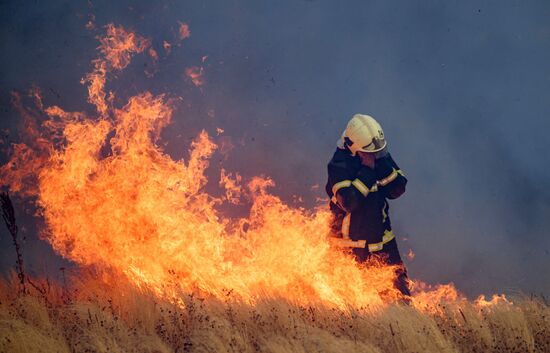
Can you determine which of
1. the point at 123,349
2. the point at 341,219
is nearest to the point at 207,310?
the point at 123,349

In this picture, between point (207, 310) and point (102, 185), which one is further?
point (102, 185)

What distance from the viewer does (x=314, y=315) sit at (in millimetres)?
7051

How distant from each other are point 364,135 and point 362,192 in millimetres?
829

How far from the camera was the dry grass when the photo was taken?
5953 mm

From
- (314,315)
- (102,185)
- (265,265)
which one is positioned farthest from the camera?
(102,185)

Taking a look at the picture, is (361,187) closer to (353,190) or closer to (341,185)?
(353,190)

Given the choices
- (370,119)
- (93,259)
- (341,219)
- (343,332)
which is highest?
(370,119)

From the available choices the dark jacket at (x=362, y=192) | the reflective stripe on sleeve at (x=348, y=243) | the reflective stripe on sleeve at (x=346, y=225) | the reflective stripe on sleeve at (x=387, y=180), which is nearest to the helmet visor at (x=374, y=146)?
the dark jacket at (x=362, y=192)

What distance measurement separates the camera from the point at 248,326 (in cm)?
675

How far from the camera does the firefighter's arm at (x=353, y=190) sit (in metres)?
7.90

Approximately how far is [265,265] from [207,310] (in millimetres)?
2006

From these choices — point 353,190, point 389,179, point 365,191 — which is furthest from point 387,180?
point 353,190

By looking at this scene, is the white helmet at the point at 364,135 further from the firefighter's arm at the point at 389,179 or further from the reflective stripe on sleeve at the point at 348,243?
the reflective stripe on sleeve at the point at 348,243

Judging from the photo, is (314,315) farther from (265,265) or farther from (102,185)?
(102,185)
